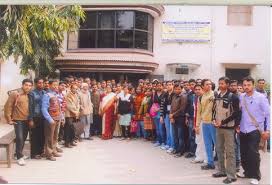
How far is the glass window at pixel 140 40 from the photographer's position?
9.83 meters

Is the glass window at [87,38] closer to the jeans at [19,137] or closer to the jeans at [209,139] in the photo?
the jeans at [19,137]

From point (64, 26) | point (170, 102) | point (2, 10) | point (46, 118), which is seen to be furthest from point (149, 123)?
point (2, 10)

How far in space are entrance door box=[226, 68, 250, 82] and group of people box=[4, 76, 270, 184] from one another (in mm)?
172

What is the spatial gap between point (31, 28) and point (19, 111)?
3.99ft

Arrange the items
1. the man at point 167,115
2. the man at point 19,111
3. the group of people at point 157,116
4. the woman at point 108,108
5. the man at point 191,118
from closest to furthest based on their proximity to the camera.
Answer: the group of people at point 157,116
the man at point 19,111
the man at point 191,118
the man at point 167,115
the woman at point 108,108

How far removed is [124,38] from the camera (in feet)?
35.4

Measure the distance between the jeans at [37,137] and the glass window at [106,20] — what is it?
5007 millimetres

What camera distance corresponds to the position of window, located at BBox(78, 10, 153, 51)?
10132 millimetres

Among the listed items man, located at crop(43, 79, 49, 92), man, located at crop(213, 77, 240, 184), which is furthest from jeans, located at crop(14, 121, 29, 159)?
Answer: man, located at crop(213, 77, 240, 184)

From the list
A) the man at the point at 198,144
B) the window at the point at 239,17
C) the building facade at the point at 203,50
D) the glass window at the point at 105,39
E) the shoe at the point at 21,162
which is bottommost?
the shoe at the point at 21,162

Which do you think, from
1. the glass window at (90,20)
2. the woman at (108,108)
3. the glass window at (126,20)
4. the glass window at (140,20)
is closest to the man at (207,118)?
the woman at (108,108)

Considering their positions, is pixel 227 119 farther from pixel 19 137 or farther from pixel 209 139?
pixel 19 137

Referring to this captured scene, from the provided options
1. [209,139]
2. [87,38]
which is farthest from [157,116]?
[87,38]

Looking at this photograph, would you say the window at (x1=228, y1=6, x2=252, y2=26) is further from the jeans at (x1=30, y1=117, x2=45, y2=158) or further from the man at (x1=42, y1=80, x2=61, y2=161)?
the jeans at (x1=30, y1=117, x2=45, y2=158)
